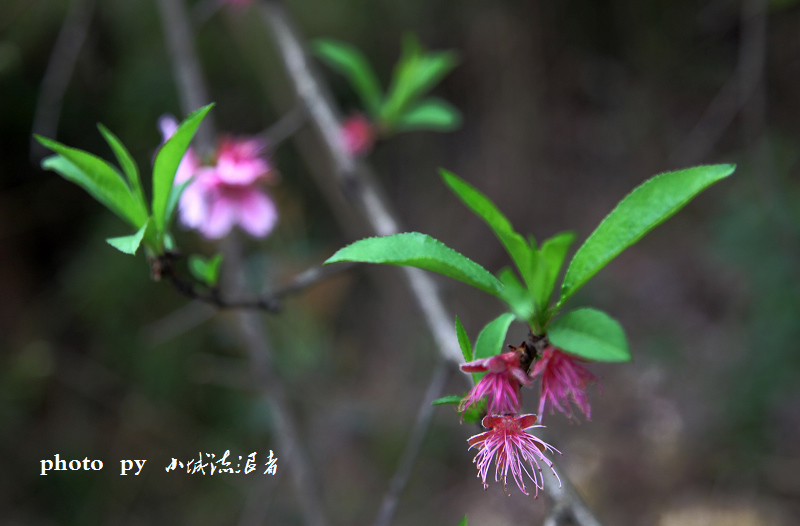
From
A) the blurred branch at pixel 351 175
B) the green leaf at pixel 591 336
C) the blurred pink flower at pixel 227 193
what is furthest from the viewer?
the blurred pink flower at pixel 227 193

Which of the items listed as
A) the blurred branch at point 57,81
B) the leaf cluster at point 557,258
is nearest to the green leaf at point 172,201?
the leaf cluster at point 557,258

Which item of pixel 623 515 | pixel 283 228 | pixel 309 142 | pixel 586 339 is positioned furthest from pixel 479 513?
pixel 586 339

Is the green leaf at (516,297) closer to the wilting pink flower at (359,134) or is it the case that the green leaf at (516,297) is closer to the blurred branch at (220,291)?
the blurred branch at (220,291)

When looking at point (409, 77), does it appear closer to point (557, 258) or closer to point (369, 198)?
point (369, 198)

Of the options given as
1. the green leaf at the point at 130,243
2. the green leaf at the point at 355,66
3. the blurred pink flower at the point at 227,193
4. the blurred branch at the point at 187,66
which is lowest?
the green leaf at the point at 130,243

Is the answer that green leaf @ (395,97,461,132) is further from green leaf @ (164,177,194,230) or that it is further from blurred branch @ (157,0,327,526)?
green leaf @ (164,177,194,230)

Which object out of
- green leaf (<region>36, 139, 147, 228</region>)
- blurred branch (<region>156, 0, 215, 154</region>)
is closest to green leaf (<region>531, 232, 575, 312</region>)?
green leaf (<region>36, 139, 147, 228</region>)
